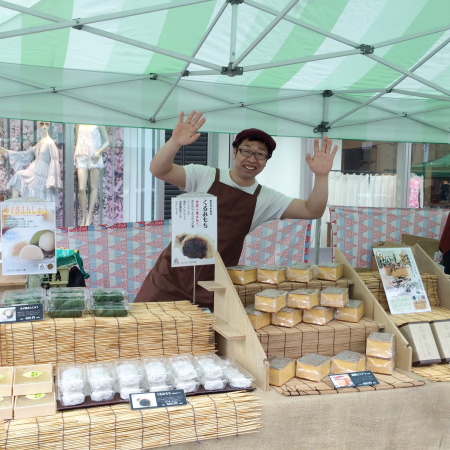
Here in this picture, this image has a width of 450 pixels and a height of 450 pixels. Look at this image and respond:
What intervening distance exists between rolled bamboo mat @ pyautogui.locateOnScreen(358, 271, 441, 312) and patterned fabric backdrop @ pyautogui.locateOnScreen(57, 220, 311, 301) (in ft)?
8.25

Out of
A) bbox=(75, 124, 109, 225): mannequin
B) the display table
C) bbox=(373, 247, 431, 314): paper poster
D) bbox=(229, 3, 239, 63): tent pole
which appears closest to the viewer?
the display table

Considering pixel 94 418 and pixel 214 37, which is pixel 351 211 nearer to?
pixel 214 37

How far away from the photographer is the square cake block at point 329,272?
233 centimetres

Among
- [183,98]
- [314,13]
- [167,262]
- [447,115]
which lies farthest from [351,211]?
[167,262]

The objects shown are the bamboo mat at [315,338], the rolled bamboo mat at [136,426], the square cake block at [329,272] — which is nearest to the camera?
the rolled bamboo mat at [136,426]

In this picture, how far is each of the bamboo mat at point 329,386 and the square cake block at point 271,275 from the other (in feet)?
1.56

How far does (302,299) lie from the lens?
2107 millimetres

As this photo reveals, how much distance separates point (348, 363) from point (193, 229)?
2.88 feet

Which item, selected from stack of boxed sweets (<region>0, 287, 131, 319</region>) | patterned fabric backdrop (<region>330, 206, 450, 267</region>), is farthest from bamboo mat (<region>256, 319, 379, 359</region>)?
patterned fabric backdrop (<region>330, 206, 450, 267</region>)

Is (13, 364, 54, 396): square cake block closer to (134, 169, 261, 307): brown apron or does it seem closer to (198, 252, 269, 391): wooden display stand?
(198, 252, 269, 391): wooden display stand

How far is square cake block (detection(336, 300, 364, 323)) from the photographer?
216 centimetres

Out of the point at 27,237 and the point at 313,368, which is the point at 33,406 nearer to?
the point at 27,237

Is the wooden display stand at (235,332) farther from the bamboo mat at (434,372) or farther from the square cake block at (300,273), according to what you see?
the bamboo mat at (434,372)

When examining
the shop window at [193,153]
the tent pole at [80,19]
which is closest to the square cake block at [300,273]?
the tent pole at [80,19]
